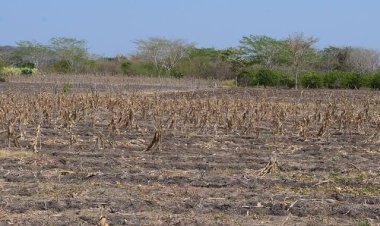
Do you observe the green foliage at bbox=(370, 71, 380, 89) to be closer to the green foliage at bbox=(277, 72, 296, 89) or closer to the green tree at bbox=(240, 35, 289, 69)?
the green foliage at bbox=(277, 72, 296, 89)

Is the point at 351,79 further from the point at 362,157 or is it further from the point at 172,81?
the point at 362,157

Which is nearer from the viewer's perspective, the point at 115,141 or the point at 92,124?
the point at 115,141

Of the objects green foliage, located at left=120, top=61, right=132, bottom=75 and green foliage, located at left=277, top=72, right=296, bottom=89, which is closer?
green foliage, located at left=277, top=72, right=296, bottom=89

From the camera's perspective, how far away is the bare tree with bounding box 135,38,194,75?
6731 centimetres

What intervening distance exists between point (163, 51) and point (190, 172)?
62690 millimetres

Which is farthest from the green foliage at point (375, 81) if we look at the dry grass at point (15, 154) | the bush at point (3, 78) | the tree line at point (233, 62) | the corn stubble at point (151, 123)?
the dry grass at point (15, 154)

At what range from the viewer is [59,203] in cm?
700

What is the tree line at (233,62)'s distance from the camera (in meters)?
40.4

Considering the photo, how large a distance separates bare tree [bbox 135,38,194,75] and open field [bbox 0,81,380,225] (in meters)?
50.4

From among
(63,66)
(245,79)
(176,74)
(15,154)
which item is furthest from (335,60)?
(15,154)

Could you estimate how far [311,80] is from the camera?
39656mm

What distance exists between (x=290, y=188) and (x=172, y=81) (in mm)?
37949

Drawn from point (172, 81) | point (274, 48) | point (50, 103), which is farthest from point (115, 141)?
point (274, 48)

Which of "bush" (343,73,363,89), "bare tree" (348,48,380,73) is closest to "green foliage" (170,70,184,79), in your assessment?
"bare tree" (348,48,380,73)
